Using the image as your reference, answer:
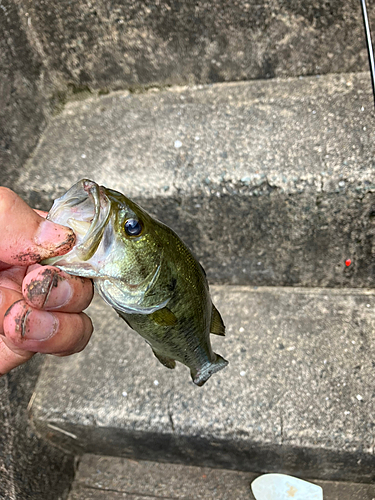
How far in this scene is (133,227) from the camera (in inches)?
50.3

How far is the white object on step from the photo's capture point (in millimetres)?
2176

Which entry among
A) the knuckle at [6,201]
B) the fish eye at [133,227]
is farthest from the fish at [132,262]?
the knuckle at [6,201]

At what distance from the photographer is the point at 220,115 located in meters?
2.38

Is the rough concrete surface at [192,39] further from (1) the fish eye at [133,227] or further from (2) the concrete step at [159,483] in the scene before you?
(2) the concrete step at [159,483]

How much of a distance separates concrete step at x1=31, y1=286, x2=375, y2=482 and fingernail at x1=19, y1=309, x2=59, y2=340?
1.07m

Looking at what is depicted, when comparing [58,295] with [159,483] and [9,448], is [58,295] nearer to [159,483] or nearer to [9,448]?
[9,448]

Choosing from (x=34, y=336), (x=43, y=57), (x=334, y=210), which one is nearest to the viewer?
(x=34, y=336)

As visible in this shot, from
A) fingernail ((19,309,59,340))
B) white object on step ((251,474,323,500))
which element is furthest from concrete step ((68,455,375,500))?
fingernail ((19,309,59,340))

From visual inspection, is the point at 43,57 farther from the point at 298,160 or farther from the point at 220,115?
the point at 298,160

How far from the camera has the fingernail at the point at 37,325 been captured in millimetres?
1276

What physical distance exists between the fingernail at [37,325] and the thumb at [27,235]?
196 mm

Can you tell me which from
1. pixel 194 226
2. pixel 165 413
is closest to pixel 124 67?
pixel 194 226

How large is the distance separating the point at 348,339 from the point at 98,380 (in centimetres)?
150

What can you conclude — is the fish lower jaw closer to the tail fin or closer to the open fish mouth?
the open fish mouth
